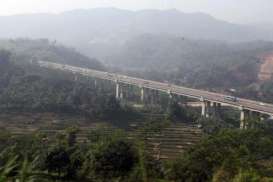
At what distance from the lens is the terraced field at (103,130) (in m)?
37.6

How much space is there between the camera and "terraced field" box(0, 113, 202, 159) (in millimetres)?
37609

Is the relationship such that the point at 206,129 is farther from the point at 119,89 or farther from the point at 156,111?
the point at 119,89

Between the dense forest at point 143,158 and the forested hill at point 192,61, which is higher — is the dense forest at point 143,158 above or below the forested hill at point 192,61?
below

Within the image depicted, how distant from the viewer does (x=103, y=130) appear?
129ft

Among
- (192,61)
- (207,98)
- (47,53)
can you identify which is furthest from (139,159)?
(192,61)

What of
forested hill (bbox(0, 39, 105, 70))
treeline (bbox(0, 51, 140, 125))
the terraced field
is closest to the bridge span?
the terraced field

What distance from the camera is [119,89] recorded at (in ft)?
230

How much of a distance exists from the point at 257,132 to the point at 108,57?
137694mm

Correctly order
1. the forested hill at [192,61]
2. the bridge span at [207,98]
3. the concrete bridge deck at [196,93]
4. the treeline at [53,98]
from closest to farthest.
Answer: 1. the bridge span at [207,98]
2. the concrete bridge deck at [196,93]
3. the treeline at [53,98]
4. the forested hill at [192,61]

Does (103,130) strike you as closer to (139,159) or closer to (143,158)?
(139,159)

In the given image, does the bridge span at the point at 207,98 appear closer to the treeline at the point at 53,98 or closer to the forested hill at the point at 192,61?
the treeline at the point at 53,98

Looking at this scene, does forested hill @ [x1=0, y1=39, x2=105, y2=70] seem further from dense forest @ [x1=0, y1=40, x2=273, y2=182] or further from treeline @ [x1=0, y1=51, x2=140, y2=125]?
dense forest @ [x1=0, y1=40, x2=273, y2=182]

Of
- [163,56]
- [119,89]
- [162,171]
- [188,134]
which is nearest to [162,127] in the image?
[188,134]

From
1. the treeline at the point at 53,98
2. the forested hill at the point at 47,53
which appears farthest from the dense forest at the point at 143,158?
the forested hill at the point at 47,53
